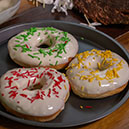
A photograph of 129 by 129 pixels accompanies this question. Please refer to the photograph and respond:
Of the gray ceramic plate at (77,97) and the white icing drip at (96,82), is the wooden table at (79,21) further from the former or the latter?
the white icing drip at (96,82)

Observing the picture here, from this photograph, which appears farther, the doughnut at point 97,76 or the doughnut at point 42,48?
the doughnut at point 42,48

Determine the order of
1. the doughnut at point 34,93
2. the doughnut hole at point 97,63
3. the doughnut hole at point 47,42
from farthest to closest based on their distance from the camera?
1. the doughnut hole at point 47,42
2. the doughnut hole at point 97,63
3. the doughnut at point 34,93

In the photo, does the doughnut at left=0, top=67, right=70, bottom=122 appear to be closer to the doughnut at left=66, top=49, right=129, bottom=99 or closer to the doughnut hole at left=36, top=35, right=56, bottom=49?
the doughnut at left=66, top=49, right=129, bottom=99

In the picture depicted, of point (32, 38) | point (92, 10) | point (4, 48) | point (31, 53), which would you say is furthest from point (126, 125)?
point (92, 10)

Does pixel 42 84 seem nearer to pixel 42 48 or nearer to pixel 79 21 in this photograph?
pixel 42 48

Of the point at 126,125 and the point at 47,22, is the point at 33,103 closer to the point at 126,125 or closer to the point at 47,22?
the point at 126,125

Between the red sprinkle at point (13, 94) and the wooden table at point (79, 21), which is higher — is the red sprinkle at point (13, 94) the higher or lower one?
the higher one

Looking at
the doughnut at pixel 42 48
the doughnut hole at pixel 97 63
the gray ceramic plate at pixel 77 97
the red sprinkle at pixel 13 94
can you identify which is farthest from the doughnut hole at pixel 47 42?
the red sprinkle at pixel 13 94
